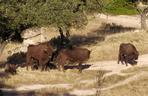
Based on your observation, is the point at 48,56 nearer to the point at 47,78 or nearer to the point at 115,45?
the point at 47,78

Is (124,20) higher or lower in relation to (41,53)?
lower

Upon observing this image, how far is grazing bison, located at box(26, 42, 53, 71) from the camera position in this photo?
35.8 meters

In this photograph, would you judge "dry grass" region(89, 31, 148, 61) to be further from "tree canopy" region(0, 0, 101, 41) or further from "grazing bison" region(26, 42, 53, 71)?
"grazing bison" region(26, 42, 53, 71)

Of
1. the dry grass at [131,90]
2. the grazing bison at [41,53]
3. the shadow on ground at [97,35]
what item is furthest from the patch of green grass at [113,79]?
the shadow on ground at [97,35]

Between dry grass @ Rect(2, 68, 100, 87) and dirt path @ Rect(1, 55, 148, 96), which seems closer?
dirt path @ Rect(1, 55, 148, 96)

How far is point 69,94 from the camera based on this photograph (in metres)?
29.9

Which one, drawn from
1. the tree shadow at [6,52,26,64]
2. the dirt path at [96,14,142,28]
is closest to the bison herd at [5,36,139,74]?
the tree shadow at [6,52,26,64]

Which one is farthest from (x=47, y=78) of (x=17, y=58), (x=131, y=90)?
(x=17, y=58)

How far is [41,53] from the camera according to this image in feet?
117

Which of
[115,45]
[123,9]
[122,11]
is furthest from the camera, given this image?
[123,9]

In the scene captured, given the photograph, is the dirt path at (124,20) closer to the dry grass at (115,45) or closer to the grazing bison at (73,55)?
the dry grass at (115,45)

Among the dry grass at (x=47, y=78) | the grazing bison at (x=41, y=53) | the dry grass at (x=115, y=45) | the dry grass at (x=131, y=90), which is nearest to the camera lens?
the dry grass at (x=131, y=90)

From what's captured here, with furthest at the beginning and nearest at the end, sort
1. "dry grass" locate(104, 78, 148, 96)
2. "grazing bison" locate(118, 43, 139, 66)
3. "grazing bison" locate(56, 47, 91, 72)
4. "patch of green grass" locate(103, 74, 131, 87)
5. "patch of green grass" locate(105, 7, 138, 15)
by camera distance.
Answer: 1. "patch of green grass" locate(105, 7, 138, 15)
2. "grazing bison" locate(118, 43, 139, 66)
3. "grazing bison" locate(56, 47, 91, 72)
4. "patch of green grass" locate(103, 74, 131, 87)
5. "dry grass" locate(104, 78, 148, 96)

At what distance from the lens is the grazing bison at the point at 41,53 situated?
35.8 m
